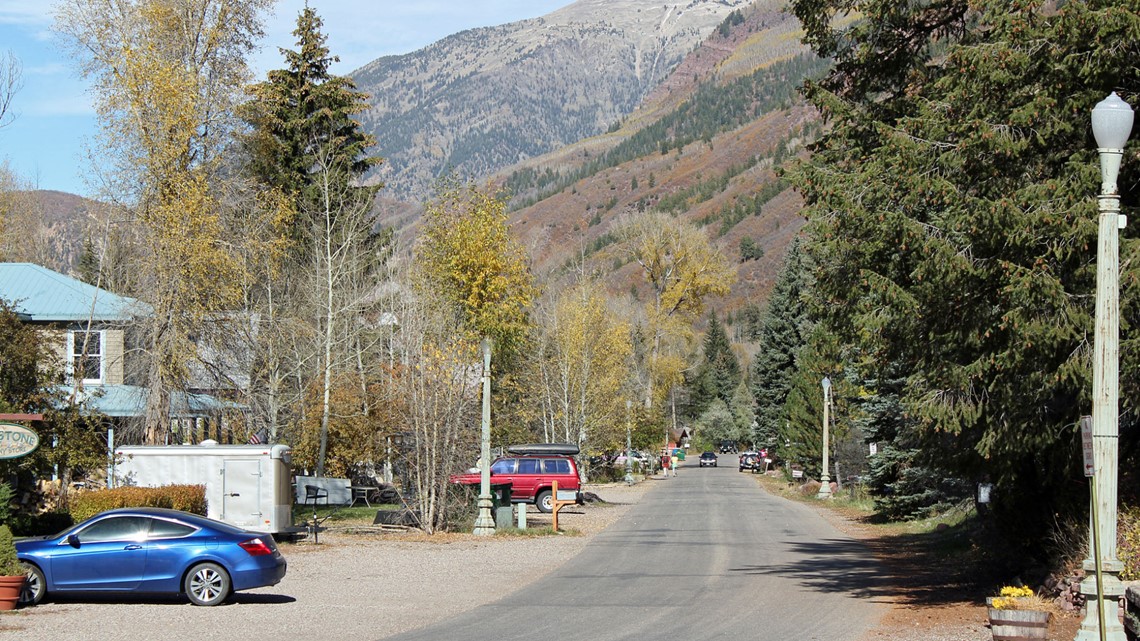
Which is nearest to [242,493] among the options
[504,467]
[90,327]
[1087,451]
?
[504,467]

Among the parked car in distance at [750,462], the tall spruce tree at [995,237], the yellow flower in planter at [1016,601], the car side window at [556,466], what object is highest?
the tall spruce tree at [995,237]

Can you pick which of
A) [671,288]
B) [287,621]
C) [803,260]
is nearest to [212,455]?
[287,621]

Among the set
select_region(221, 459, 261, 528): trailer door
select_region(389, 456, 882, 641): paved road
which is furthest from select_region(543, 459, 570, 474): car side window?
select_region(221, 459, 261, 528): trailer door

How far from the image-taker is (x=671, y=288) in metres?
81.1

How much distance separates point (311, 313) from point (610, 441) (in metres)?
23.6

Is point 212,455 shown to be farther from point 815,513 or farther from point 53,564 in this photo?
point 815,513

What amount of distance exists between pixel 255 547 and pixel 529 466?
22124 millimetres

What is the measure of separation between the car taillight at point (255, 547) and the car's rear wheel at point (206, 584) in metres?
0.48

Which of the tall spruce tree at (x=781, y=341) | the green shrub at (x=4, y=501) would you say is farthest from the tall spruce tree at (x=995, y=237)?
the tall spruce tree at (x=781, y=341)

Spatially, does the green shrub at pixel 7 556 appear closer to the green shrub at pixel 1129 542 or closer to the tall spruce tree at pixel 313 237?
the green shrub at pixel 1129 542

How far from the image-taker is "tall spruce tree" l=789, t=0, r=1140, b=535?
45.5 feet

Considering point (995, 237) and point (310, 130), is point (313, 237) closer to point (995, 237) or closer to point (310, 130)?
point (310, 130)

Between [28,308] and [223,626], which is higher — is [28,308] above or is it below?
above

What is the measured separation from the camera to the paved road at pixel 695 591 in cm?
1440
